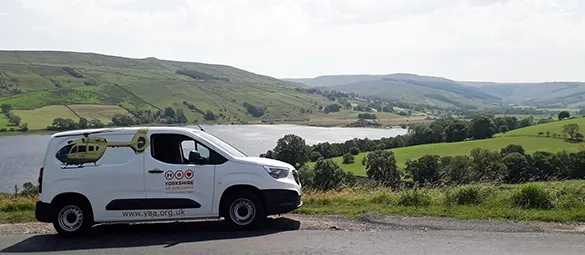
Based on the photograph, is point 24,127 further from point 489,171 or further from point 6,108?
point 489,171

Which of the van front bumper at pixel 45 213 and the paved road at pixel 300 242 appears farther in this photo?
the van front bumper at pixel 45 213

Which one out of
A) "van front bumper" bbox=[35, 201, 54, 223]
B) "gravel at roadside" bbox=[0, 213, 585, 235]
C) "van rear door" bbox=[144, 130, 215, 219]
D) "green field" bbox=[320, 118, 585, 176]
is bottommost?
"green field" bbox=[320, 118, 585, 176]

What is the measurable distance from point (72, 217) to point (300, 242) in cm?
440

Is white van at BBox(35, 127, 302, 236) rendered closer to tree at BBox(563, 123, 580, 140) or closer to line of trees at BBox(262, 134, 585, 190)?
line of trees at BBox(262, 134, 585, 190)

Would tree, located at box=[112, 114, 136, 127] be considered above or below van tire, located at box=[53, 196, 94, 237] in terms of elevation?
above

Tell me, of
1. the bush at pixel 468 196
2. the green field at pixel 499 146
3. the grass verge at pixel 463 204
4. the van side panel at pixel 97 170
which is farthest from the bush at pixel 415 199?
the green field at pixel 499 146

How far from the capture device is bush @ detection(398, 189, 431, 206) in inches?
478

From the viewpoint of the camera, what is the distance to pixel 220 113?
143 meters

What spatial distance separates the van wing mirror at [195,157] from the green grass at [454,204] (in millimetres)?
3081

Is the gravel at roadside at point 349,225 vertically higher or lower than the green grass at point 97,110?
lower

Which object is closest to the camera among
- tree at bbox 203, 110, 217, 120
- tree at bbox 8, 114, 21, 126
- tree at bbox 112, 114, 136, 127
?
tree at bbox 112, 114, 136, 127

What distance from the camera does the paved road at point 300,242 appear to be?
8.18 m

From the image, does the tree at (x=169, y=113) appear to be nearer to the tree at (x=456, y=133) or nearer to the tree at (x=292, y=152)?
the tree at (x=456, y=133)

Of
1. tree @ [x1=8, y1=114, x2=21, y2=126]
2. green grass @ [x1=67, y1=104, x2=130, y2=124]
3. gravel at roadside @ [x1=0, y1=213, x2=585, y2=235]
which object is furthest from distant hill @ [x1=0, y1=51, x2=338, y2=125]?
gravel at roadside @ [x1=0, y1=213, x2=585, y2=235]
